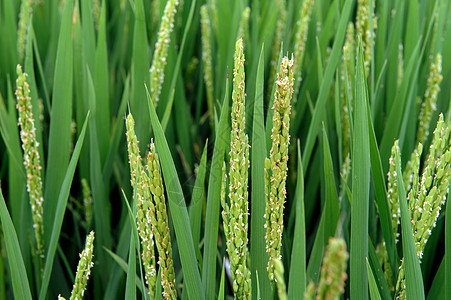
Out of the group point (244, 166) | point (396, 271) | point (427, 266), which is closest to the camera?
point (244, 166)

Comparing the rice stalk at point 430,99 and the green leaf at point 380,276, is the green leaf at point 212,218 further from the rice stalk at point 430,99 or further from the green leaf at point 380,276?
the rice stalk at point 430,99

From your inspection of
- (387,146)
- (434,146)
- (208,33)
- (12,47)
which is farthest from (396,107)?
(12,47)

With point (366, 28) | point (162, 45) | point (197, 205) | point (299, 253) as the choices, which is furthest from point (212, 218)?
point (366, 28)

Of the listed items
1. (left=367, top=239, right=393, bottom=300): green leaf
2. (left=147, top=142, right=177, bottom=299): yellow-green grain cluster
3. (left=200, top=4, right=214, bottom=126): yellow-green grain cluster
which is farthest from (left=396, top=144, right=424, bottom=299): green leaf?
(left=200, top=4, right=214, bottom=126): yellow-green grain cluster

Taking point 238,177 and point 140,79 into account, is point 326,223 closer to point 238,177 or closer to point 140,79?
point 238,177

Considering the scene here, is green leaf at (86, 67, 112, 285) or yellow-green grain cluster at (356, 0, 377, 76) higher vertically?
yellow-green grain cluster at (356, 0, 377, 76)

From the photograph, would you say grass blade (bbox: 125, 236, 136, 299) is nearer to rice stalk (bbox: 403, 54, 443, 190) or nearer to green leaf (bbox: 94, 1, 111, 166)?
green leaf (bbox: 94, 1, 111, 166)

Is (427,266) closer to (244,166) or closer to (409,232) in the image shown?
(409,232)
